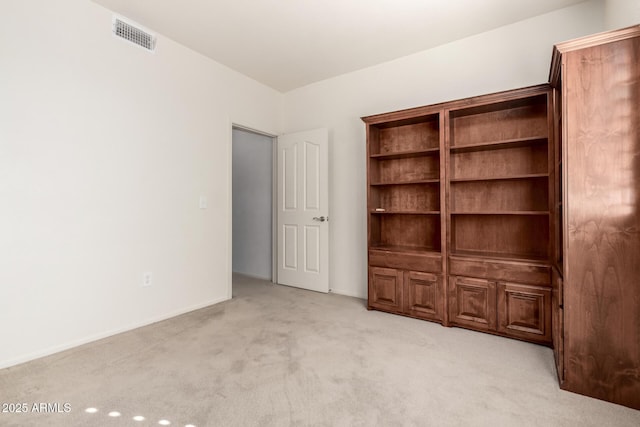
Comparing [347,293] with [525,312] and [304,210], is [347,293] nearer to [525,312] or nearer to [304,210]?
[304,210]

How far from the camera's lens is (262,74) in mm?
3883

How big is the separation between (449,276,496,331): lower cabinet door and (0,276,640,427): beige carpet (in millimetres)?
123

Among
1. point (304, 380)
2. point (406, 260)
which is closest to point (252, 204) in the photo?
point (406, 260)

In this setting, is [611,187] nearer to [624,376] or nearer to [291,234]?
[624,376]

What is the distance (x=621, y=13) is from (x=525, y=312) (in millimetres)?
2211

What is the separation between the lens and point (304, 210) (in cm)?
411

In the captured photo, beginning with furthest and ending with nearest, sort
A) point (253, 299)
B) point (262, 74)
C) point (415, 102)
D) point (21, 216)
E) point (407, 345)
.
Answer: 1. point (262, 74)
2. point (253, 299)
3. point (415, 102)
4. point (407, 345)
5. point (21, 216)

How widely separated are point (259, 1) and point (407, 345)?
2.99m

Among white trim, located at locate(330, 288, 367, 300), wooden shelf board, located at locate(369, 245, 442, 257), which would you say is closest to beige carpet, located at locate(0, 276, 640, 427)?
wooden shelf board, located at locate(369, 245, 442, 257)

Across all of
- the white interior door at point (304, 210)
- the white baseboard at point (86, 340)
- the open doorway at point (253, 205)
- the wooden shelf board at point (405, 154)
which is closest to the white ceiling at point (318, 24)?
the white interior door at point (304, 210)

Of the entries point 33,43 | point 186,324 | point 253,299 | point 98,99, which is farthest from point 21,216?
point 253,299

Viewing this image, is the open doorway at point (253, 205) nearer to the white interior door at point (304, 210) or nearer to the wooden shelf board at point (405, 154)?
the white interior door at point (304, 210)

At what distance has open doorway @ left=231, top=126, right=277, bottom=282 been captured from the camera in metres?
4.66

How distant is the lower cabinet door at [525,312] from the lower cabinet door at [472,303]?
66 mm
